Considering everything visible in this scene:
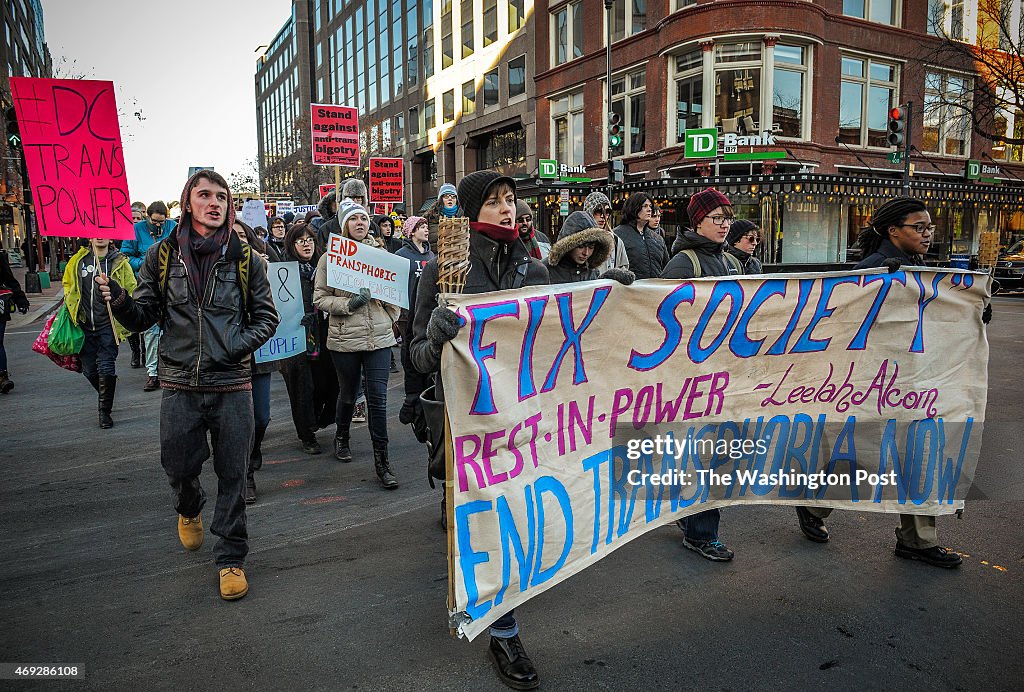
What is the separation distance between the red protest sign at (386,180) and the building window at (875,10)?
63.6 feet

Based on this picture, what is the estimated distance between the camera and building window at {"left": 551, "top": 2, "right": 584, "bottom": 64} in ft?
107

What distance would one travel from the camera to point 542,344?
3.06 m

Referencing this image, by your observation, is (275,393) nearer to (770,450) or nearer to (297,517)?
(297,517)

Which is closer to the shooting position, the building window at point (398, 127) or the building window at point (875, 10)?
the building window at point (875, 10)

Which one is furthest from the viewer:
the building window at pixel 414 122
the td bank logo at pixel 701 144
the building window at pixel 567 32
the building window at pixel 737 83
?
the building window at pixel 414 122

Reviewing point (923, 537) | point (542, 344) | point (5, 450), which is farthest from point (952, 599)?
point (5, 450)

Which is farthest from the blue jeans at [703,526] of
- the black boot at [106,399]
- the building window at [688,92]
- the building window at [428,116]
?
the building window at [428,116]

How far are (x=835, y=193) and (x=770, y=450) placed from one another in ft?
74.5

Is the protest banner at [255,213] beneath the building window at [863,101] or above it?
beneath

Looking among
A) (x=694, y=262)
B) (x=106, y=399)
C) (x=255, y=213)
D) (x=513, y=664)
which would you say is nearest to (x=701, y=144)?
(x=255, y=213)

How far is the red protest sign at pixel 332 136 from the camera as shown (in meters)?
16.6

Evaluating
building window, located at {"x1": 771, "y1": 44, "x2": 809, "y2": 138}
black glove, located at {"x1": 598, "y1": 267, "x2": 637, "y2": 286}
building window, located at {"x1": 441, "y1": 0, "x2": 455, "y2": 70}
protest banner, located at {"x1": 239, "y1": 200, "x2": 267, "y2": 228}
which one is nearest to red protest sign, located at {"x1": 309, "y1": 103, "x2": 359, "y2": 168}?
protest banner, located at {"x1": 239, "y1": 200, "x2": 267, "y2": 228}

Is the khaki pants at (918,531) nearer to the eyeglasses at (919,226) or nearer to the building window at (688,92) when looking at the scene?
the eyeglasses at (919,226)

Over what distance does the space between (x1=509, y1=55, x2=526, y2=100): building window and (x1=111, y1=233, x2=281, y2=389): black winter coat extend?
35.8 meters
